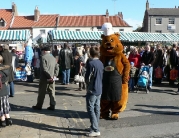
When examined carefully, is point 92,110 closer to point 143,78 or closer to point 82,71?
point 143,78

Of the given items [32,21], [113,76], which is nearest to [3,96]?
[113,76]

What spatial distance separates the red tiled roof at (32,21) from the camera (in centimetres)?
5453

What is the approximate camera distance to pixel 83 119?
7.50 m

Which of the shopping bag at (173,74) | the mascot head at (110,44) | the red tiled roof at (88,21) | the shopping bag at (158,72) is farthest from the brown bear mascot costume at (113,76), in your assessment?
the red tiled roof at (88,21)

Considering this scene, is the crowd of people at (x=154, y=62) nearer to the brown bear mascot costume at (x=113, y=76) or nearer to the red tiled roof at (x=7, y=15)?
the brown bear mascot costume at (x=113, y=76)

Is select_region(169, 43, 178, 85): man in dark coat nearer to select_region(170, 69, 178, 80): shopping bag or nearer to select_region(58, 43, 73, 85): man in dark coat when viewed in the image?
select_region(170, 69, 178, 80): shopping bag

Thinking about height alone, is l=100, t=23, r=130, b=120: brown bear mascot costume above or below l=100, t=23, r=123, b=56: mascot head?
below

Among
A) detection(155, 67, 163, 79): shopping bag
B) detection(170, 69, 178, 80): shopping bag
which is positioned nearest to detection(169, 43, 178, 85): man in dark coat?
detection(170, 69, 178, 80): shopping bag

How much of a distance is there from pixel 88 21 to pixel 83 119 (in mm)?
49803

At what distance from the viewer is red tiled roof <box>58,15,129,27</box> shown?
181 ft

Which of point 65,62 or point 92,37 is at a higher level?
point 92,37

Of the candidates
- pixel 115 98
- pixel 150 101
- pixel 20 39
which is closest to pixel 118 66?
pixel 115 98

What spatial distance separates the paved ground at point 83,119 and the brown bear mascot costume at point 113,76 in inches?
15.2

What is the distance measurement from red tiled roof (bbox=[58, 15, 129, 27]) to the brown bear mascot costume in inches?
1889
